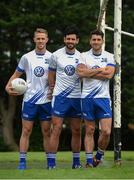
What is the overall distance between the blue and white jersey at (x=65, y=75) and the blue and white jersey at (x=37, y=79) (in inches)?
6.5

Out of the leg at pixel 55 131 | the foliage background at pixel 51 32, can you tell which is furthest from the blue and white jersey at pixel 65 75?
the foliage background at pixel 51 32

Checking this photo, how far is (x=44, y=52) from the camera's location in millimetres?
10281

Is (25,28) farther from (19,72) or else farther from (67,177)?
(67,177)

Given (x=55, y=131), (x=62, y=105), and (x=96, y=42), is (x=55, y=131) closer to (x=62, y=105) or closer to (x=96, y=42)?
(x=62, y=105)

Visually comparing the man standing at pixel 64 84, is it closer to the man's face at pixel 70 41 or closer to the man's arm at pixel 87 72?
the man's face at pixel 70 41

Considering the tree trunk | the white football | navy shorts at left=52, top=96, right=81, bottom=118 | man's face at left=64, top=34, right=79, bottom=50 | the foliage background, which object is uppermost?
the foliage background

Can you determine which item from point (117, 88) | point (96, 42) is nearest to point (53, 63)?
point (96, 42)

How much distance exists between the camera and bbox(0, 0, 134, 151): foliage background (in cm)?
2923

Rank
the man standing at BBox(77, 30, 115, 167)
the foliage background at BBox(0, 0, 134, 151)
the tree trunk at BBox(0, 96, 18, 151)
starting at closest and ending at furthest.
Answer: the man standing at BBox(77, 30, 115, 167), the foliage background at BBox(0, 0, 134, 151), the tree trunk at BBox(0, 96, 18, 151)

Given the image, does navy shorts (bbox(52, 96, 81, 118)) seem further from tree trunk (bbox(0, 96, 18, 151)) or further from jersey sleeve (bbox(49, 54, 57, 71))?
tree trunk (bbox(0, 96, 18, 151))

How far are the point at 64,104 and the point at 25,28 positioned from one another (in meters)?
20.1

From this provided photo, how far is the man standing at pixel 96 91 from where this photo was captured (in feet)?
32.4

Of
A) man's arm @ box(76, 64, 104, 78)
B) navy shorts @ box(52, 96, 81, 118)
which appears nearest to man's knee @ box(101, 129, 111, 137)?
navy shorts @ box(52, 96, 81, 118)

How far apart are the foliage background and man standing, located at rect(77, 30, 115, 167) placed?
60.9ft
